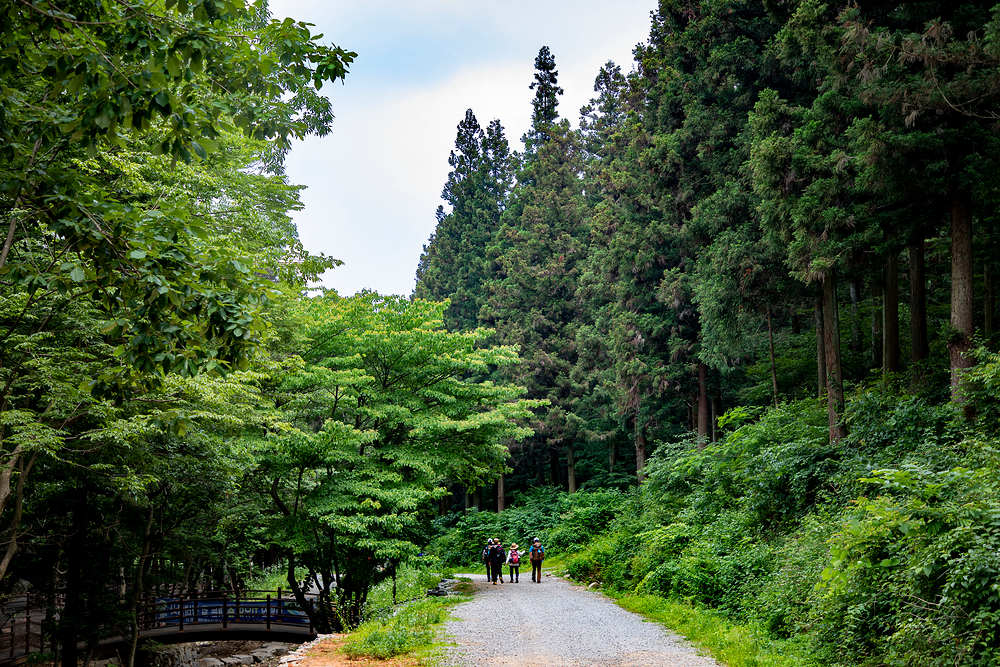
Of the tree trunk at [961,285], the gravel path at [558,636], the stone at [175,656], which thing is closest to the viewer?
the gravel path at [558,636]

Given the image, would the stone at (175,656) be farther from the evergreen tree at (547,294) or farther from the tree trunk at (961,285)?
the tree trunk at (961,285)

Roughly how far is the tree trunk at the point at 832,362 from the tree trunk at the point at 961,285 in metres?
2.45

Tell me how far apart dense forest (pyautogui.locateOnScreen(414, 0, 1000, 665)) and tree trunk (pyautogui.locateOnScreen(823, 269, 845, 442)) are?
6cm

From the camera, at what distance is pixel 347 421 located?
16.4 m

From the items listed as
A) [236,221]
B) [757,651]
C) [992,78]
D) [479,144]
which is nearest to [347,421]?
[236,221]

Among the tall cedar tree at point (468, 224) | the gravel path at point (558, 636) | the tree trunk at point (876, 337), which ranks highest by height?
the tall cedar tree at point (468, 224)

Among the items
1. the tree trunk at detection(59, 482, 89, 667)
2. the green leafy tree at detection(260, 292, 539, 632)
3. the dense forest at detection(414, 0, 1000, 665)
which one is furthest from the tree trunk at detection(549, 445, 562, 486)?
the tree trunk at detection(59, 482, 89, 667)

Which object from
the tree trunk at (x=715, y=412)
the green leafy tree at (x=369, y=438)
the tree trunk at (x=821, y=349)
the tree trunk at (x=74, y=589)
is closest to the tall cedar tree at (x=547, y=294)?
the tree trunk at (x=715, y=412)

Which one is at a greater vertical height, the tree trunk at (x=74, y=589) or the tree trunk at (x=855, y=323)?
the tree trunk at (x=855, y=323)

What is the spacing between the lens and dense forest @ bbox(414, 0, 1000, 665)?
744cm

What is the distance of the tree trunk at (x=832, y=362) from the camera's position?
14.3m

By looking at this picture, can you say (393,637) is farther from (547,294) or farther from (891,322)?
(547,294)

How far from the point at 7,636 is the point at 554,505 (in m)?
21.1

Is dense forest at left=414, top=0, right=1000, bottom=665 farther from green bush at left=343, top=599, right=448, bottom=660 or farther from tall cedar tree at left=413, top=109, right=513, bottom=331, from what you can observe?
tall cedar tree at left=413, top=109, right=513, bottom=331
